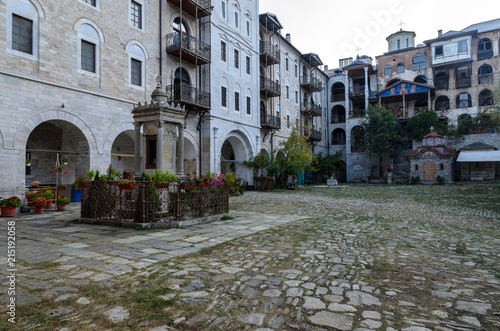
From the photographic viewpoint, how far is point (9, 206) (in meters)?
9.64

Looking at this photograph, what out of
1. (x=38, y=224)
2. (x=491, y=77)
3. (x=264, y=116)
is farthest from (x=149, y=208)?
(x=491, y=77)

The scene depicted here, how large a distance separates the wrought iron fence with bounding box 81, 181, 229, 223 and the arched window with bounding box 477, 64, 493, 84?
37.3 metres

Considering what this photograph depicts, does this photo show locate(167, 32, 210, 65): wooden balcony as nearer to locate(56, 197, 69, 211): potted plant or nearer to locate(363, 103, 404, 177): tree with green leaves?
locate(56, 197, 69, 211): potted plant

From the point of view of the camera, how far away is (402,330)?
101 inches

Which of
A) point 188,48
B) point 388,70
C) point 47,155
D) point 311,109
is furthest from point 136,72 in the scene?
point 388,70

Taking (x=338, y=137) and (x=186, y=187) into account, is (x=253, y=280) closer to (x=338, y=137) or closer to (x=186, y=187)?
(x=186, y=187)

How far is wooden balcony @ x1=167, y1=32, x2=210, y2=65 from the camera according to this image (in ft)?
55.3

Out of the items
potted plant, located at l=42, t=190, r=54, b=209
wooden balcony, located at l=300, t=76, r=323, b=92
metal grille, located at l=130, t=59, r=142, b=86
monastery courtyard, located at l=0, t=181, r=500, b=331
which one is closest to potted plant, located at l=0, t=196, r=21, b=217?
potted plant, located at l=42, t=190, r=54, b=209

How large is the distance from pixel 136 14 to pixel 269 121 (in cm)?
1396

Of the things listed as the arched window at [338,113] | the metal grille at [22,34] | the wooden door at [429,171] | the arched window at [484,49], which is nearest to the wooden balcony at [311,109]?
the arched window at [338,113]

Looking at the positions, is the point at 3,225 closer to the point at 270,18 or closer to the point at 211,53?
the point at 211,53

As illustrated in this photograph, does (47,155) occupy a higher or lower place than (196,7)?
lower

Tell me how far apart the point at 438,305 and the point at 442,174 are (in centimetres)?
3036

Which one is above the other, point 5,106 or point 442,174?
point 5,106
